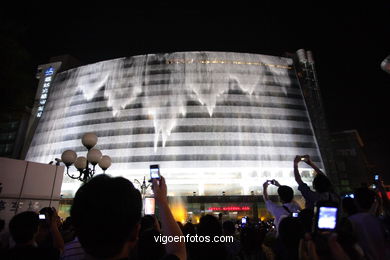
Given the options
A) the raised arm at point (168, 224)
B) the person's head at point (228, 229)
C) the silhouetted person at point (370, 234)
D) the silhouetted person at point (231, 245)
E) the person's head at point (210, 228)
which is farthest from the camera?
the person's head at point (228, 229)

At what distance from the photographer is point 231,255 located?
175 inches

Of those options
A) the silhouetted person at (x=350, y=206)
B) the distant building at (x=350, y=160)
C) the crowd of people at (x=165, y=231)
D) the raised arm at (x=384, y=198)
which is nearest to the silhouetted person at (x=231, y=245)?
the crowd of people at (x=165, y=231)

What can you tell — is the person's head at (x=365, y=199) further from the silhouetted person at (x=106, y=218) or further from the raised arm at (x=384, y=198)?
the silhouetted person at (x=106, y=218)

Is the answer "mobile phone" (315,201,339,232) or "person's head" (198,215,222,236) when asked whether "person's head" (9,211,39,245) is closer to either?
"person's head" (198,215,222,236)

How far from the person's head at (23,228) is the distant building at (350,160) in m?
89.5

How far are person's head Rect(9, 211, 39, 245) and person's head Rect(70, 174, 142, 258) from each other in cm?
225

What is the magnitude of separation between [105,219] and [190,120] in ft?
168

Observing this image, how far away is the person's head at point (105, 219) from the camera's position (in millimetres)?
1314

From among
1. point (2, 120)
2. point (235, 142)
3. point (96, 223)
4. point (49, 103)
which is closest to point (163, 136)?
point (235, 142)

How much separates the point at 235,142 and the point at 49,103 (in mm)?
50464

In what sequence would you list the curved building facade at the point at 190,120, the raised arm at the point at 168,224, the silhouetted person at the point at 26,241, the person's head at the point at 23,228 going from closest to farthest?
the raised arm at the point at 168,224, the silhouetted person at the point at 26,241, the person's head at the point at 23,228, the curved building facade at the point at 190,120

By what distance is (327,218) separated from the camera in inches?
105

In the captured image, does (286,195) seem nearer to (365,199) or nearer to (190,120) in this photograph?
(365,199)

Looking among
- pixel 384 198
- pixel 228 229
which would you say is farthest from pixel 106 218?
pixel 384 198
